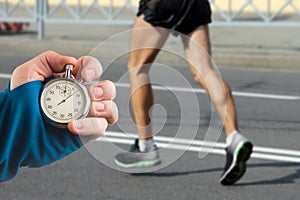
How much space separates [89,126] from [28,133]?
0.10 meters

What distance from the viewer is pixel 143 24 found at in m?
5.14

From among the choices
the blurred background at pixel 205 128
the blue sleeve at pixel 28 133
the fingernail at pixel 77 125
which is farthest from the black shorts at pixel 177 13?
the fingernail at pixel 77 125

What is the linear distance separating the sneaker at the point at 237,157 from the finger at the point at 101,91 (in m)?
3.81

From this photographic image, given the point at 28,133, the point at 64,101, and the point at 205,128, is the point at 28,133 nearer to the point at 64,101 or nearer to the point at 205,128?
the point at 64,101

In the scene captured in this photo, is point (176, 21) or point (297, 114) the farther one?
point (297, 114)

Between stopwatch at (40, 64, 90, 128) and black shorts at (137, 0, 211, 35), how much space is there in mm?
3781

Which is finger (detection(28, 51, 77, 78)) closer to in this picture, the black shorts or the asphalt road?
the asphalt road

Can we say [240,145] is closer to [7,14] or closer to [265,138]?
[265,138]

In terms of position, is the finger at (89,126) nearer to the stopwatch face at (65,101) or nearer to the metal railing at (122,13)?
the stopwatch face at (65,101)

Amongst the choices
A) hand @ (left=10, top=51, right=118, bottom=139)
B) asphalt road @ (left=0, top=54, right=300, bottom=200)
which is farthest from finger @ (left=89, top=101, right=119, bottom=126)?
asphalt road @ (left=0, top=54, right=300, bottom=200)

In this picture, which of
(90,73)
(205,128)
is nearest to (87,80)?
(90,73)

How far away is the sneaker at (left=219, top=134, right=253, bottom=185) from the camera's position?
200 inches

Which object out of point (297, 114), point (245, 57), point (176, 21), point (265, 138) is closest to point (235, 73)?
point (245, 57)

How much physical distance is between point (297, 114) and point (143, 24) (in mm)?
3197
